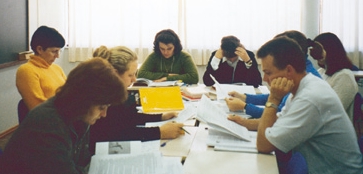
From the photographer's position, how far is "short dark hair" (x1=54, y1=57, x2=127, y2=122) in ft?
4.39

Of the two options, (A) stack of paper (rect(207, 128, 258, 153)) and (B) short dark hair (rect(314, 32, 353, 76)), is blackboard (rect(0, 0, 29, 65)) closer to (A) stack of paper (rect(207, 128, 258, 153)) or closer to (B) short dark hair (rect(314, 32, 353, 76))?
(A) stack of paper (rect(207, 128, 258, 153))

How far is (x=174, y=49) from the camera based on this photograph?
13.9 feet

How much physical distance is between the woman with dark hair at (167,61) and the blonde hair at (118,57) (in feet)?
6.19

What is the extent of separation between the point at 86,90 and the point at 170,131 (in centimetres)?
84

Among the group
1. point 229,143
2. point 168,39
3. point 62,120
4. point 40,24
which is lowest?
point 229,143

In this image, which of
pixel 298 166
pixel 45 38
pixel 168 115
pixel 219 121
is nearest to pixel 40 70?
pixel 45 38

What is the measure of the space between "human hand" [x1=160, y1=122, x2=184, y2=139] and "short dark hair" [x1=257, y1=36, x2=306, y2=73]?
633 mm

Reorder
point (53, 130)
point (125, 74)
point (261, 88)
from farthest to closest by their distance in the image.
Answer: point (261, 88) → point (125, 74) → point (53, 130)

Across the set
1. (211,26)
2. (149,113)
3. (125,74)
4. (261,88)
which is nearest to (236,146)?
(125,74)

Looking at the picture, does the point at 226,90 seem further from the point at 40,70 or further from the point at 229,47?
the point at 40,70

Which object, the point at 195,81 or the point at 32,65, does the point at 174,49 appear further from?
the point at 32,65

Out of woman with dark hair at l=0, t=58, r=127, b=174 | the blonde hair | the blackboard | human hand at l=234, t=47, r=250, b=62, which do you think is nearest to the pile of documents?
the blonde hair

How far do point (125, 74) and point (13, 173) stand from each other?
0.90 m

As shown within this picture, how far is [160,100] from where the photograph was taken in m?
2.84
